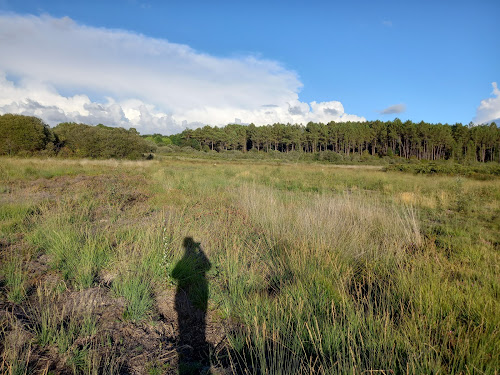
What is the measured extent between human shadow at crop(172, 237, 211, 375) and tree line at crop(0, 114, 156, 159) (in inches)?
1206

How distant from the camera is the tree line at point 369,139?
204 feet

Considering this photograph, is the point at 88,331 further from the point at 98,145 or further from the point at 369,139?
the point at 369,139

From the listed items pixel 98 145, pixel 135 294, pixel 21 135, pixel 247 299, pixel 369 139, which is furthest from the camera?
pixel 369 139

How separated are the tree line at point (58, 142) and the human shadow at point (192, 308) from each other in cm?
3064

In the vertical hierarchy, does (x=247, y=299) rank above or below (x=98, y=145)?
below

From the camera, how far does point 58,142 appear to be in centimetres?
3375

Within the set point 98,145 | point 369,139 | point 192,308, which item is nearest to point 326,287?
point 192,308

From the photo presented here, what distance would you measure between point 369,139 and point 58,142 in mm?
70126

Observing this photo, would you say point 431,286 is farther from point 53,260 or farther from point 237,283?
point 53,260

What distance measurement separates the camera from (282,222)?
549 centimetres

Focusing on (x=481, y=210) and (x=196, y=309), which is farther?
(x=481, y=210)

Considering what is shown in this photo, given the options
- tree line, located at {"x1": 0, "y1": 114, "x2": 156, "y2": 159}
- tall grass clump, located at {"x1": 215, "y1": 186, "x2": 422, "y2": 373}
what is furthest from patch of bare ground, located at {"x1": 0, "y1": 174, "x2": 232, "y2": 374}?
tree line, located at {"x1": 0, "y1": 114, "x2": 156, "y2": 159}

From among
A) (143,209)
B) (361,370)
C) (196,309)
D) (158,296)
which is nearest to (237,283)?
(196,309)

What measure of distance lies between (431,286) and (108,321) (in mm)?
Answer: 3499
